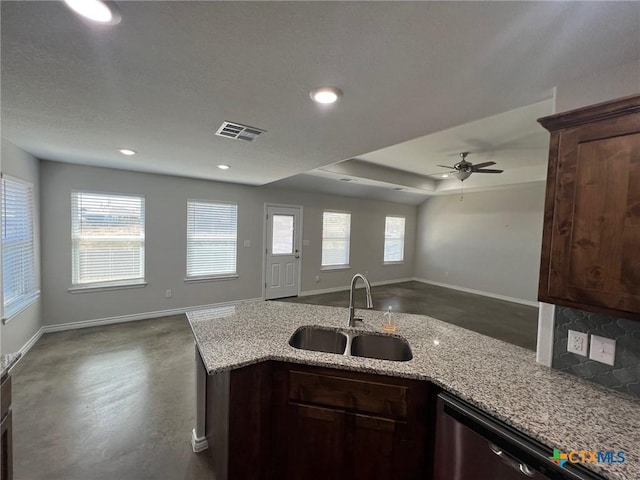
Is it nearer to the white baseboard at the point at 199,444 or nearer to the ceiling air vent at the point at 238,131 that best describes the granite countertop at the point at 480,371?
the white baseboard at the point at 199,444

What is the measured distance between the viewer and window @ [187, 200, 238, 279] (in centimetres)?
481

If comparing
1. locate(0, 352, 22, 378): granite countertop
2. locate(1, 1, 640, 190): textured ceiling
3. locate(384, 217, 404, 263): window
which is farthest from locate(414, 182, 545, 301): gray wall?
locate(0, 352, 22, 378): granite countertop

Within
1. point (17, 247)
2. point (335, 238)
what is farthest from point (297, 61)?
point (335, 238)

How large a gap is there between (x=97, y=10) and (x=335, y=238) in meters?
6.01

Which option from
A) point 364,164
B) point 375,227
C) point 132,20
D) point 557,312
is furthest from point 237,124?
point 375,227

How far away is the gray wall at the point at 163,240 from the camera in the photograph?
144 inches

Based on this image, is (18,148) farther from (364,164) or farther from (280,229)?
(364,164)

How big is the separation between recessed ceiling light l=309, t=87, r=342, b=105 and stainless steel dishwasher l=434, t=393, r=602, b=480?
5.62 ft

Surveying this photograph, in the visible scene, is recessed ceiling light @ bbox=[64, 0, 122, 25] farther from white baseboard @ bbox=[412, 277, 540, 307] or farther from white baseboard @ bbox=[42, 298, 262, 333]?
white baseboard @ bbox=[412, 277, 540, 307]

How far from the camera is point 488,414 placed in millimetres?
1082

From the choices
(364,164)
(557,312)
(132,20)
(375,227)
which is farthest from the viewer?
(375,227)

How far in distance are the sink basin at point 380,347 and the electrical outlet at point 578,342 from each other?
2.72 feet

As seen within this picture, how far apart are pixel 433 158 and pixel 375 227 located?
3103 millimetres

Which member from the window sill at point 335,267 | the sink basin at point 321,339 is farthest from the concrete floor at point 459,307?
the sink basin at point 321,339
